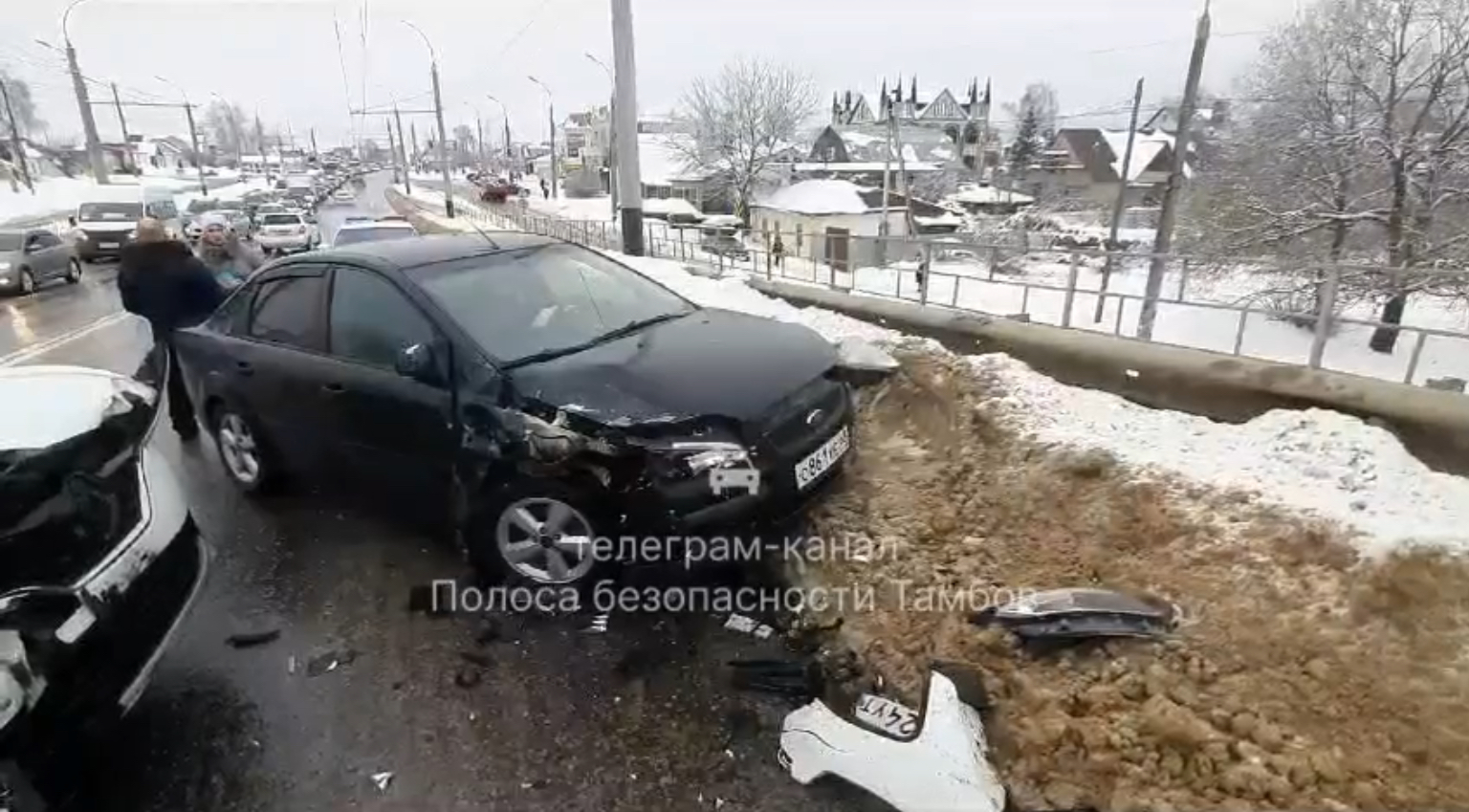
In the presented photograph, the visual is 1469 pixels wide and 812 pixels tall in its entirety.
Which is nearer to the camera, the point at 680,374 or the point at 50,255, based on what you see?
the point at 680,374

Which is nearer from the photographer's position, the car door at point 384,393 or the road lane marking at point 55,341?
the car door at point 384,393

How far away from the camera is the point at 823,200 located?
136ft

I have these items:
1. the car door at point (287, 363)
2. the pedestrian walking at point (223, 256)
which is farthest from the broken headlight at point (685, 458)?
the pedestrian walking at point (223, 256)

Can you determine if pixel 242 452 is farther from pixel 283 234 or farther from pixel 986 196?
pixel 986 196

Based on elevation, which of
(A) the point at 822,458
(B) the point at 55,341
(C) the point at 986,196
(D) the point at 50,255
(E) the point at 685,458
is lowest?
(C) the point at 986,196

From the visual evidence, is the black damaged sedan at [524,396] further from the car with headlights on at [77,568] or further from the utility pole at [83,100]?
the utility pole at [83,100]

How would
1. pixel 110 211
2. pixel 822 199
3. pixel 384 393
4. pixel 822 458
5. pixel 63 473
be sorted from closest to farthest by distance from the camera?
pixel 63 473 → pixel 822 458 → pixel 384 393 → pixel 110 211 → pixel 822 199

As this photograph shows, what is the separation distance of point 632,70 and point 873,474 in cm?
855

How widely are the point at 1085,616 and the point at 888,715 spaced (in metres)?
0.84

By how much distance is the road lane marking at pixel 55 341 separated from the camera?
855 centimetres

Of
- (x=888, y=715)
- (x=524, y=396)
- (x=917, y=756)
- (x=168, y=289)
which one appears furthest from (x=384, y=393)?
(x=168, y=289)

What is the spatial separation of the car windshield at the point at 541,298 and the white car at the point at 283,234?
54.4 feet

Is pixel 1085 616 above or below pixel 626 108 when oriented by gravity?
below

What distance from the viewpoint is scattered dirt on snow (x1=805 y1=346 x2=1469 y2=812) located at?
7.37 feet
